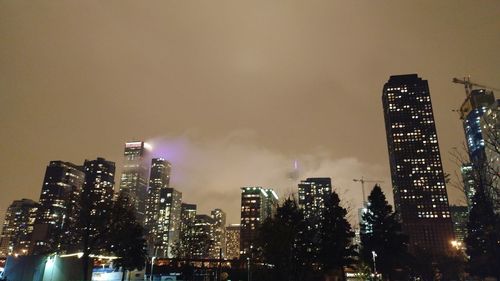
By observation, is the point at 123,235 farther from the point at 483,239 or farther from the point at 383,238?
the point at 483,239

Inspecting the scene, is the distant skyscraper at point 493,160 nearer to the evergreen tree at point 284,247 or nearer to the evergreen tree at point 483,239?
the evergreen tree at point 483,239

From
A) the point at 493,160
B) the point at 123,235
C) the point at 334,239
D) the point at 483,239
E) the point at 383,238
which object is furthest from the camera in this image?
the point at 383,238

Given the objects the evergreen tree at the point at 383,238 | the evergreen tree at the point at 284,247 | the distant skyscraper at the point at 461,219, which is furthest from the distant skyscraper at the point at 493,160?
the distant skyscraper at the point at 461,219

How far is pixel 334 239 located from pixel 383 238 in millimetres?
8792

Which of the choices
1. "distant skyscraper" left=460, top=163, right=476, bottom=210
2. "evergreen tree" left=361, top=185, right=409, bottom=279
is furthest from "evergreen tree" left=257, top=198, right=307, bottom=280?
"evergreen tree" left=361, top=185, right=409, bottom=279

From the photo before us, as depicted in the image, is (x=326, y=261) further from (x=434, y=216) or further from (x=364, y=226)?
(x=434, y=216)

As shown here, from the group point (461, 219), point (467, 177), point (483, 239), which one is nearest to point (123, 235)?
point (467, 177)

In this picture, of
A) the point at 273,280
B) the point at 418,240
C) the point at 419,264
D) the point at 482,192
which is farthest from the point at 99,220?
the point at 418,240

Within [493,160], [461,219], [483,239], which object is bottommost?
[483,239]

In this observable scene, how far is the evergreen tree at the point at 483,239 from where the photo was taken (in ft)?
89.6

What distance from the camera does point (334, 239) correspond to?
161 ft

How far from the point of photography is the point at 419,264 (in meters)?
68.9

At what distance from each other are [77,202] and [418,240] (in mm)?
190443

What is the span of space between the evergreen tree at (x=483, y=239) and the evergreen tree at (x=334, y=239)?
14904 millimetres
